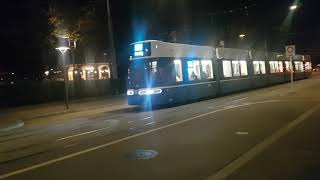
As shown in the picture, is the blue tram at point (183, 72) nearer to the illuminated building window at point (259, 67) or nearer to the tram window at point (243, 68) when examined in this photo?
the tram window at point (243, 68)

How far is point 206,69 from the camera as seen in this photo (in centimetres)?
3319

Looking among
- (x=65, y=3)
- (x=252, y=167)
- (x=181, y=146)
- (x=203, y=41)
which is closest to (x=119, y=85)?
(x=65, y=3)

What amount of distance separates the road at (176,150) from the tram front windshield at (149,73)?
23.7 feet

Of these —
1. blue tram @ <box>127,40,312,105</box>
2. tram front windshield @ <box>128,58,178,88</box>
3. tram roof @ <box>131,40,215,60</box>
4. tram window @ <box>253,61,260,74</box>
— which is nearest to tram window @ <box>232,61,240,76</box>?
blue tram @ <box>127,40,312,105</box>

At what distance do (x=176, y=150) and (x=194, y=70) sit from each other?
19.1 meters

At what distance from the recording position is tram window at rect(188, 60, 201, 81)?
100 ft

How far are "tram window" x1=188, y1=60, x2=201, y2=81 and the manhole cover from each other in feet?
59.6

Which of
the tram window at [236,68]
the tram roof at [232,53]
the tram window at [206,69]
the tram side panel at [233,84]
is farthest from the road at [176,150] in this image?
the tram window at [236,68]

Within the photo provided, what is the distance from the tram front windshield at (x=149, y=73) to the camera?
27.0 metres

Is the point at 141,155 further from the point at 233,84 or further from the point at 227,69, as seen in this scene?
the point at 233,84

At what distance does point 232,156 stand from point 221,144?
1.79m

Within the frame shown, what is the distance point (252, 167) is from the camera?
10.0 metres

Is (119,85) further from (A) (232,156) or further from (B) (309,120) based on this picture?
(A) (232,156)

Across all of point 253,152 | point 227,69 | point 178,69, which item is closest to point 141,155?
point 253,152
